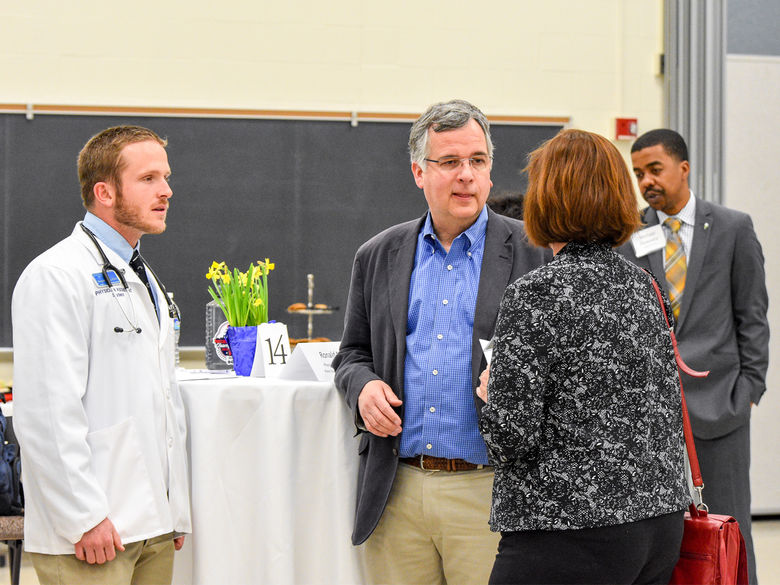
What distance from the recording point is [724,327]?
2814mm

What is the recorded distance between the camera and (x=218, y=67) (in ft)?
15.8

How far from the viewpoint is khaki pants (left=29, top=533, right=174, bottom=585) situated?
172cm

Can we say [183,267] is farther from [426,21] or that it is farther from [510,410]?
[510,410]

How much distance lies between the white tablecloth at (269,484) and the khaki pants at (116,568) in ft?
0.55

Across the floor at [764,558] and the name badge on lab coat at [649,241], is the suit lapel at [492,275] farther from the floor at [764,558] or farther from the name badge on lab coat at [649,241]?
the floor at [764,558]

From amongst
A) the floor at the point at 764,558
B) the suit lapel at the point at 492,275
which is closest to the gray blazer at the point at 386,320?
the suit lapel at the point at 492,275

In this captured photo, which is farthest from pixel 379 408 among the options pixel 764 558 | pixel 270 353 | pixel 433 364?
pixel 764 558

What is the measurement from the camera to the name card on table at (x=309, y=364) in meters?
2.16

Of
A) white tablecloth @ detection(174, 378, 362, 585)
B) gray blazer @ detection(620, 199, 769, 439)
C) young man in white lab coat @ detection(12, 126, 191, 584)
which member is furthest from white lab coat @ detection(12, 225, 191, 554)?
gray blazer @ detection(620, 199, 769, 439)

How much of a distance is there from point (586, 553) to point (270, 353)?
43.3 inches

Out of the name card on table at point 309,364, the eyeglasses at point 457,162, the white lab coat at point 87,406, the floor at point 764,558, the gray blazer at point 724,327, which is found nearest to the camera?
the white lab coat at point 87,406

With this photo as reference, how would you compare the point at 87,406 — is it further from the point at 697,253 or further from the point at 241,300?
the point at 697,253

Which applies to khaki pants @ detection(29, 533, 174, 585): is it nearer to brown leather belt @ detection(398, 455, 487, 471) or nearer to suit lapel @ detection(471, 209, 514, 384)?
brown leather belt @ detection(398, 455, 487, 471)

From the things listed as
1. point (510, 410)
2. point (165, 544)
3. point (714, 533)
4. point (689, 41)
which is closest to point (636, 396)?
point (510, 410)
